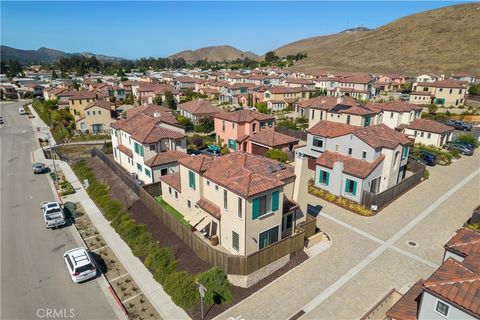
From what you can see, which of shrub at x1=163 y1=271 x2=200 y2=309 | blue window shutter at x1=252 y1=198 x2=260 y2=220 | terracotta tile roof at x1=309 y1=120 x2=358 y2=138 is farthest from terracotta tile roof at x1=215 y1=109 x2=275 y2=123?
shrub at x1=163 y1=271 x2=200 y2=309

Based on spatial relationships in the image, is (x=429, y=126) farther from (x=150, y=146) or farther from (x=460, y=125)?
(x=150, y=146)

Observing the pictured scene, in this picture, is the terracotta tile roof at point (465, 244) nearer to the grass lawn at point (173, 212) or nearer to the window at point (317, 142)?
the grass lawn at point (173, 212)

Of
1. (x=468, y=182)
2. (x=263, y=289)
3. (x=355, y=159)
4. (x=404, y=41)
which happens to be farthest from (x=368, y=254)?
(x=404, y=41)

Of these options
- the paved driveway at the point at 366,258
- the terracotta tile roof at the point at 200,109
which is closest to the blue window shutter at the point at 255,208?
the paved driveway at the point at 366,258

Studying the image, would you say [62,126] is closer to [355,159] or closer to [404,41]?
[355,159]

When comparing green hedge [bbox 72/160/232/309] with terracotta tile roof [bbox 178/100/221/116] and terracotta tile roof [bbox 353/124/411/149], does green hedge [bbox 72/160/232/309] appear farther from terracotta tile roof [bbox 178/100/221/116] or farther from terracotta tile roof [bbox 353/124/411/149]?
terracotta tile roof [bbox 178/100/221/116]

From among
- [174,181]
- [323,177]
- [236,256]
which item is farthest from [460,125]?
[236,256]

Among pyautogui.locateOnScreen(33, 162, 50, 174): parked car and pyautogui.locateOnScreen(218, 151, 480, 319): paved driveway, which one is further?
pyautogui.locateOnScreen(33, 162, 50, 174): parked car
